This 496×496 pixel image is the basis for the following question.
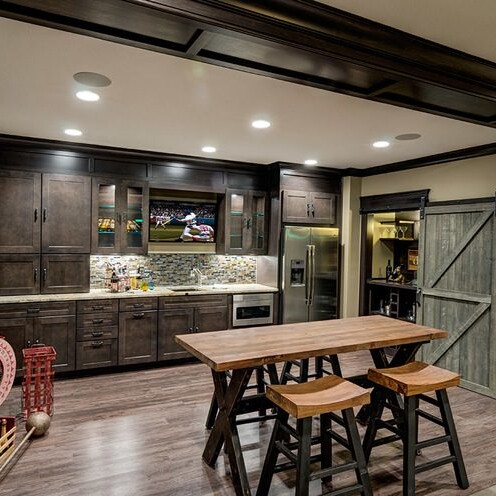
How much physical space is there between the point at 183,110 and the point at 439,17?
1.97 m

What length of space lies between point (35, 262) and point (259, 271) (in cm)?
292

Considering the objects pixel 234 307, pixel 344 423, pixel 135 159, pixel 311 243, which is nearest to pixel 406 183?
pixel 311 243

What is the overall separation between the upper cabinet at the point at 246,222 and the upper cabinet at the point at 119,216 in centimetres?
111

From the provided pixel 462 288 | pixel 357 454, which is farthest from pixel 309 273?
pixel 357 454

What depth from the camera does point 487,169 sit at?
4.36 metres

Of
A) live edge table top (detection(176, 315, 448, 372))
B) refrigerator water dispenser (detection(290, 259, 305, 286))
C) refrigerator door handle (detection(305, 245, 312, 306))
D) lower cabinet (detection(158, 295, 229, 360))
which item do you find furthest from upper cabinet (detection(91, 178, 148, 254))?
live edge table top (detection(176, 315, 448, 372))

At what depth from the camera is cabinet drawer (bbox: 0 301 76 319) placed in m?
4.22

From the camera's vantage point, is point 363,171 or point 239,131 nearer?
point 239,131

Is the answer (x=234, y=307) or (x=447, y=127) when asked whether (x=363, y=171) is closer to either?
(x=447, y=127)

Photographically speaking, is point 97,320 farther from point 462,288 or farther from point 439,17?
point 439,17

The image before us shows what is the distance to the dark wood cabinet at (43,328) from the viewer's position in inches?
167

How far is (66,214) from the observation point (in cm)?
468

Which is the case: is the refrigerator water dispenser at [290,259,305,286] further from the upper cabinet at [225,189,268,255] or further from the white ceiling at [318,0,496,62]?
the white ceiling at [318,0,496,62]

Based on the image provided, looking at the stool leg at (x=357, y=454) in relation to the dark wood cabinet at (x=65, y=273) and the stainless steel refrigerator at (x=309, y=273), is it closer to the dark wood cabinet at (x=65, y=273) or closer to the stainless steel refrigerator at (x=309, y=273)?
the stainless steel refrigerator at (x=309, y=273)
